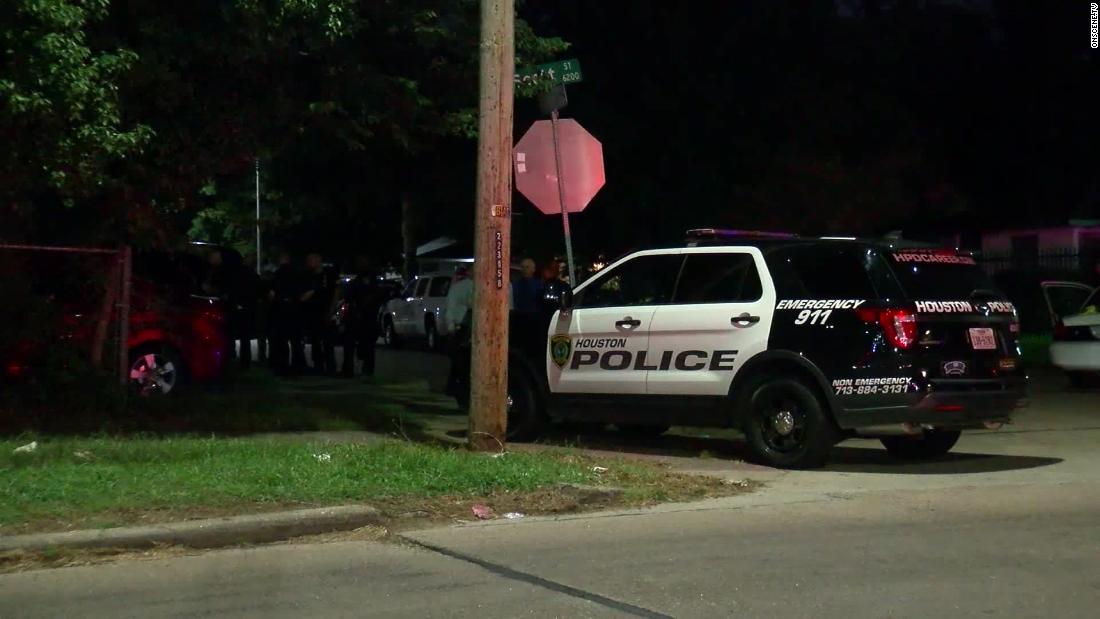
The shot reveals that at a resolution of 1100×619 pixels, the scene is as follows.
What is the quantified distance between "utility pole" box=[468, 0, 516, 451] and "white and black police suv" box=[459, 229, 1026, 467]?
1.49 metres

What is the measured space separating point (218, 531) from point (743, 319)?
484cm

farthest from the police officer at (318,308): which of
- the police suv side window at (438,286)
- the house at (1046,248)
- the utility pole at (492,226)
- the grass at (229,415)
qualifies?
the house at (1046,248)

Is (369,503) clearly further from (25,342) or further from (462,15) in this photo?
(462,15)

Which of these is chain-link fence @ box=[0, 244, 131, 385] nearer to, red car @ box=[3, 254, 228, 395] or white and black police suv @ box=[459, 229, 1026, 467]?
red car @ box=[3, 254, 228, 395]

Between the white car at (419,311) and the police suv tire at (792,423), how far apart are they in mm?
16243

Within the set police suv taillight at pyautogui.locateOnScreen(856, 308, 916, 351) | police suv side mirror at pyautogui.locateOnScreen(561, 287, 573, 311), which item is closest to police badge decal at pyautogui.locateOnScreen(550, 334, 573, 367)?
police suv side mirror at pyautogui.locateOnScreen(561, 287, 573, 311)

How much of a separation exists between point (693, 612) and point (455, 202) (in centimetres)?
2173

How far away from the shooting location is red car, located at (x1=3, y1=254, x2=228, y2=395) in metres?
13.8

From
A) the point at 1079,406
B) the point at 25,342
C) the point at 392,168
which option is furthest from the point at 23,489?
the point at 392,168

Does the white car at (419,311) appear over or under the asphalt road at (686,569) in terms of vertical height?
over

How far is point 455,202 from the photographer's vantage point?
90.9ft

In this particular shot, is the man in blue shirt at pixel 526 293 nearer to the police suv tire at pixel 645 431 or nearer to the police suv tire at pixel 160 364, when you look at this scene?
the police suv tire at pixel 645 431

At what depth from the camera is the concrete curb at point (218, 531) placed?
24.9 feet

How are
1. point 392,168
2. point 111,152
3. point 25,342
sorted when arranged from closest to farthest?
point 111,152 < point 25,342 < point 392,168
